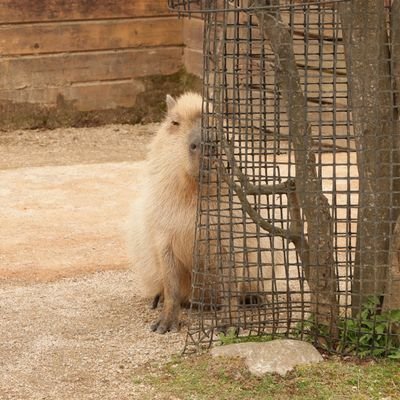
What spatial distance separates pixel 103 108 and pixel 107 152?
3.87ft

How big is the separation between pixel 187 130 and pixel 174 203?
1.15 ft

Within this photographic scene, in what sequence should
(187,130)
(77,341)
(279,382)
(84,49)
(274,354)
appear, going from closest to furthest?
(279,382) → (274,354) → (77,341) → (187,130) → (84,49)

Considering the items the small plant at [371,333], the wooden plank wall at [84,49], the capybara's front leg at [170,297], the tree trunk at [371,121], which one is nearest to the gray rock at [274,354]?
the small plant at [371,333]

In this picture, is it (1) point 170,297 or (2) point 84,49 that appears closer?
(1) point 170,297

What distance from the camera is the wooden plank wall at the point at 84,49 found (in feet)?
34.1

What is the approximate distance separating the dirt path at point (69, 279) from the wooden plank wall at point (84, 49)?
2.29 feet

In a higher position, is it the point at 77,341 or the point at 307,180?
the point at 307,180

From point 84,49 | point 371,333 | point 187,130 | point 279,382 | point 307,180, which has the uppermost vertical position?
point 84,49

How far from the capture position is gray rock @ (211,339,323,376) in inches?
161

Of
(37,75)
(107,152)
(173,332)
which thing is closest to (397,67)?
(173,332)

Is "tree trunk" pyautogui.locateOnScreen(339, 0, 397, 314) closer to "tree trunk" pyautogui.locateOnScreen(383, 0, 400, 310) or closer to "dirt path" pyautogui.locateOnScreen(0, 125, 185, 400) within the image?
"tree trunk" pyautogui.locateOnScreen(383, 0, 400, 310)

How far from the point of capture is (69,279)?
19.4ft

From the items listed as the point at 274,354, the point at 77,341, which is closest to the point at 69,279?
the point at 77,341

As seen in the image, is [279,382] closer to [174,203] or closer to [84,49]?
[174,203]
